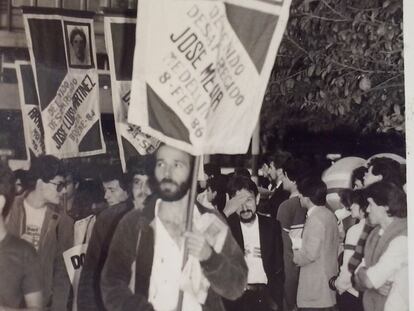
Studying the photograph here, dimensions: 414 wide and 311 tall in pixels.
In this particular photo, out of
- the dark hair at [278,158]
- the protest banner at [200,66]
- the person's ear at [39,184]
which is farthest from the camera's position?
the dark hair at [278,158]

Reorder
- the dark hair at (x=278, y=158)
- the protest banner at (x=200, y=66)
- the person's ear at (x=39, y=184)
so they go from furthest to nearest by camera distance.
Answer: the dark hair at (x=278, y=158)
the person's ear at (x=39, y=184)
the protest banner at (x=200, y=66)

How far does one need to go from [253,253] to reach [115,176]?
71 cm

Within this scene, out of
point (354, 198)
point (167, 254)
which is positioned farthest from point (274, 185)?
point (167, 254)

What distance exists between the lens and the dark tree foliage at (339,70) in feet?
11.4

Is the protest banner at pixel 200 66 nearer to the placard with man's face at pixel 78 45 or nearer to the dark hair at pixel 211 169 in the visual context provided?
the dark hair at pixel 211 169

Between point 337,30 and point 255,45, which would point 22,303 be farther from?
point 337,30

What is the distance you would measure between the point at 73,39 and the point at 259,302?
1.44 m

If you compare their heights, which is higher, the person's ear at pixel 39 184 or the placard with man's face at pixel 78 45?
the placard with man's face at pixel 78 45

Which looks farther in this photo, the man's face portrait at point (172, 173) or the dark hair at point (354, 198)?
the dark hair at point (354, 198)

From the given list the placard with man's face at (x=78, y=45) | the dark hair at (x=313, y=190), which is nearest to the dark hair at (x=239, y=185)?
the dark hair at (x=313, y=190)

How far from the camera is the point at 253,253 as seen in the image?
11.6 feet

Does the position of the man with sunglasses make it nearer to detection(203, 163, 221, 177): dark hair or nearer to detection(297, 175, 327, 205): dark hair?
detection(203, 163, 221, 177): dark hair

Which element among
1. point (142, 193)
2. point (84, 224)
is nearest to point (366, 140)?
point (142, 193)

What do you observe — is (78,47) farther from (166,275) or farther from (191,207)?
(166,275)
